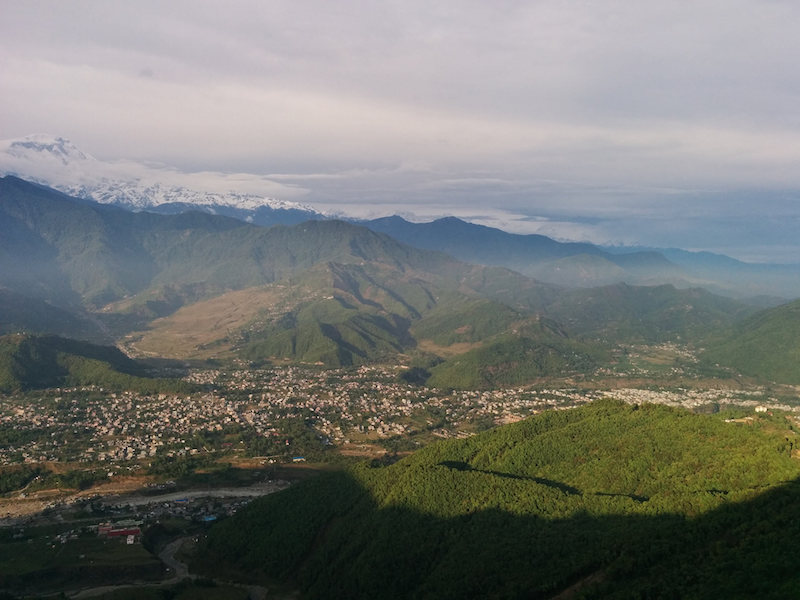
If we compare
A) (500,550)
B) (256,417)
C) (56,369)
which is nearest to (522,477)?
(500,550)

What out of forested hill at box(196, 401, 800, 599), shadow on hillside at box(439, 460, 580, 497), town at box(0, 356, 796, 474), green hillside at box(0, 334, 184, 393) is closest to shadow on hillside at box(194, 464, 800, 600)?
forested hill at box(196, 401, 800, 599)

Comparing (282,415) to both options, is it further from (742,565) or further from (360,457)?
(742,565)

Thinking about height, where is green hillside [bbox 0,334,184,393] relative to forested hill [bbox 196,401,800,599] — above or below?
below

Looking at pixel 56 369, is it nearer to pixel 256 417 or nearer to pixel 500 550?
pixel 256 417

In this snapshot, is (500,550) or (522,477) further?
(522,477)

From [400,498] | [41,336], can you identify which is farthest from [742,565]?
[41,336]

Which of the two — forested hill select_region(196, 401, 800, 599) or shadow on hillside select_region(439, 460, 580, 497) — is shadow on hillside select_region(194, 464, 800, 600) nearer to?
forested hill select_region(196, 401, 800, 599)
